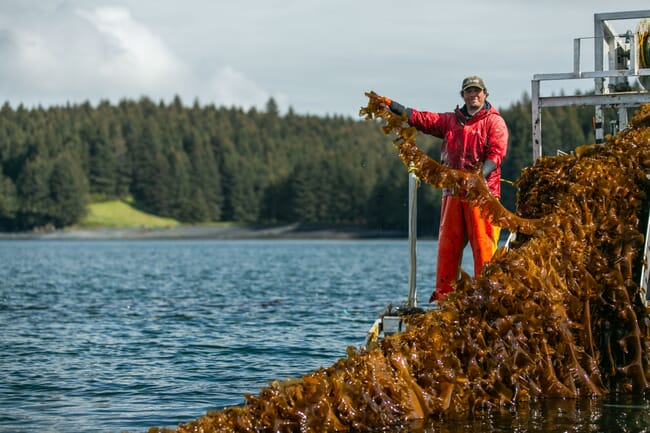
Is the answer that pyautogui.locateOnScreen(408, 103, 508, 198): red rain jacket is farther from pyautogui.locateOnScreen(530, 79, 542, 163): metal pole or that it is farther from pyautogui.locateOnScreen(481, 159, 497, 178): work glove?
pyautogui.locateOnScreen(530, 79, 542, 163): metal pole

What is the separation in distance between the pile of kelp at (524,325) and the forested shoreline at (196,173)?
379 ft

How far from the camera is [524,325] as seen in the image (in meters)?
8.55

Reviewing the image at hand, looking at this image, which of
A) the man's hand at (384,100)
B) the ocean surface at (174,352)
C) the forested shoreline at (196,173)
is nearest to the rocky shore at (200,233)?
the forested shoreline at (196,173)

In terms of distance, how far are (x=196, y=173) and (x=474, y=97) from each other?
162m

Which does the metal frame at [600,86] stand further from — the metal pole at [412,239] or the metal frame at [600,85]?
the metal pole at [412,239]

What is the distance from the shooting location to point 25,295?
29359mm

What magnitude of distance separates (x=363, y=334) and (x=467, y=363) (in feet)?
30.4

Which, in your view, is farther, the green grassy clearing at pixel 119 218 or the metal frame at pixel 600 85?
the green grassy clearing at pixel 119 218

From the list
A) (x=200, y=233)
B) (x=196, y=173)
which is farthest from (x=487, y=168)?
(x=196, y=173)

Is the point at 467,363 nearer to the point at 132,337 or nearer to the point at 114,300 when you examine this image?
the point at 132,337

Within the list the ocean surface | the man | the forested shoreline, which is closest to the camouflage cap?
the man

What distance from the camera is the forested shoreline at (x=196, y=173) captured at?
14738cm

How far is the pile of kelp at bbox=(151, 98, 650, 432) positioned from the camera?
7535 millimetres

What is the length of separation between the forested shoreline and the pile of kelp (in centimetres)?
11561
